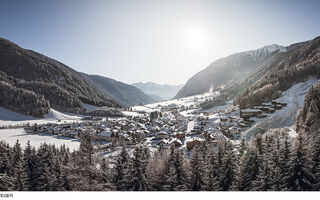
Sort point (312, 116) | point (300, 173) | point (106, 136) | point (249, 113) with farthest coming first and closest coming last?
point (106, 136)
point (249, 113)
point (312, 116)
point (300, 173)

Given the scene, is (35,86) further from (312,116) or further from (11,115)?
(312,116)

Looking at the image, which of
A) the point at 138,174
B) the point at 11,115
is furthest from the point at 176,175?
the point at 11,115

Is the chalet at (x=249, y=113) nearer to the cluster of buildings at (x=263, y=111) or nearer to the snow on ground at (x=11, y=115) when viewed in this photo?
the cluster of buildings at (x=263, y=111)

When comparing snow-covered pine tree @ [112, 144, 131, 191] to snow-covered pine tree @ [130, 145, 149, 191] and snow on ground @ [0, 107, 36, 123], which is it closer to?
snow-covered pine tree @ [130, 145, 149, 191]

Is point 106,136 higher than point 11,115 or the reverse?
the reverse

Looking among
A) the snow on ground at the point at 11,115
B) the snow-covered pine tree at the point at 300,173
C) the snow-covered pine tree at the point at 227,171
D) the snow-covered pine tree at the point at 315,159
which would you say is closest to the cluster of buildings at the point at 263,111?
the snow-covered pine tree at the point at 227,171

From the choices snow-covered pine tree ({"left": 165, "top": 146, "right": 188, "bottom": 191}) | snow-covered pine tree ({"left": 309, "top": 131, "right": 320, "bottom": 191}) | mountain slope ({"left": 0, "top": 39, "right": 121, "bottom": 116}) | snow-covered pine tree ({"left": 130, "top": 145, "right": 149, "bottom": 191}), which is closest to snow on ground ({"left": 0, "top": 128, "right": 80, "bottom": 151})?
snow-covered pine tree ({"left": 130, "top": 145, "right": 149, "bottom": 191})
